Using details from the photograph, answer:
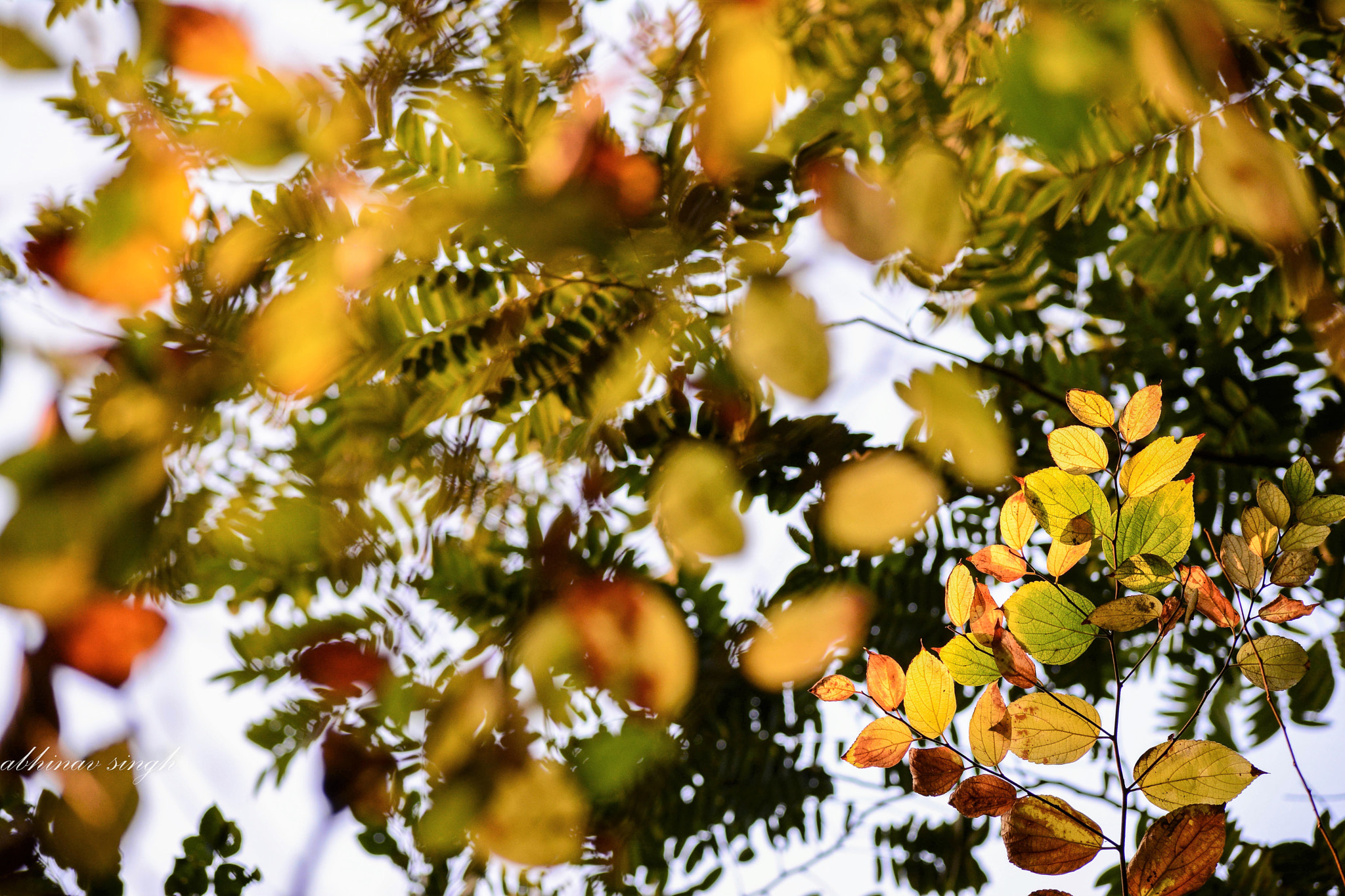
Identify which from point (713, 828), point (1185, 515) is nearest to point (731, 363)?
point (1185, 515)

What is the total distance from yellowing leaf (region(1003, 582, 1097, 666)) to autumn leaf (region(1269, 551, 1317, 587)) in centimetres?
8

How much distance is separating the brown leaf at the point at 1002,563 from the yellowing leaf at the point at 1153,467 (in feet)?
0.18

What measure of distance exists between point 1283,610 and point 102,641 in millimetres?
740

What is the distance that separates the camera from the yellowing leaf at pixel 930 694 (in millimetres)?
319

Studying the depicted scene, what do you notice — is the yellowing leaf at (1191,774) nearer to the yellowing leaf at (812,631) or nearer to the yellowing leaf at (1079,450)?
the yellowing leaf at (1079,450)

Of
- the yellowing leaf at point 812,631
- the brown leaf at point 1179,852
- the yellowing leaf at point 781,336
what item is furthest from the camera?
the yellowing leaf at point 812,631

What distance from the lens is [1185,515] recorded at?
306mm

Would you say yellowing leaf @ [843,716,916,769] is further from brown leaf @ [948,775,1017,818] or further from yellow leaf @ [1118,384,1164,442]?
yellow leaf @ [1118,384,1164,442]

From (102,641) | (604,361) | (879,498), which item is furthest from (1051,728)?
(102,641)

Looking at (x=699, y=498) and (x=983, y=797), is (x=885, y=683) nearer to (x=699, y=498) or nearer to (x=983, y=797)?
(x=983, y=797)

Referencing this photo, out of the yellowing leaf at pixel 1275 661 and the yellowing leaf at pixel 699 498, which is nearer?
the yellowing leaf at pixel 1275 661

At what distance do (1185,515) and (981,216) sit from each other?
37 centimetres

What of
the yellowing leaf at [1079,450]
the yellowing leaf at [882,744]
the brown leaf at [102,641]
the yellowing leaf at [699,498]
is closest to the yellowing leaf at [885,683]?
the yellowing leaf at [882,744]

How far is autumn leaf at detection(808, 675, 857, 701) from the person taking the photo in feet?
1.05
